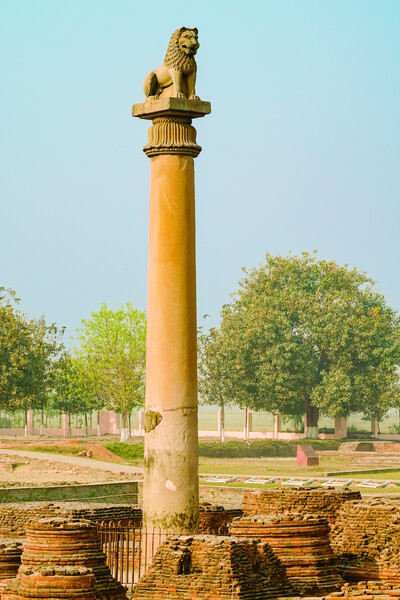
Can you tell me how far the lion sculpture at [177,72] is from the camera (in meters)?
14.3

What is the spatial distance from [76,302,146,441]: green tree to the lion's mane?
38.8 m

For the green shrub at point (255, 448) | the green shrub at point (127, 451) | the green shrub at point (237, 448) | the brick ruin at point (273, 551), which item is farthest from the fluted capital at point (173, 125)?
the green shrub at point (255, 448)

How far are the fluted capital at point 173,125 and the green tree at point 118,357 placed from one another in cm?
3883

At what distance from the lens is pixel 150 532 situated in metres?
13.6

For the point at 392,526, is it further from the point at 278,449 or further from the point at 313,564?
the point at 278,449

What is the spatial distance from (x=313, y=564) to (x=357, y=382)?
1631 inches

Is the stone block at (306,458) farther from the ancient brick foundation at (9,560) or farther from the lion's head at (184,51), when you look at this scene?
the ancient brick foundation at (9,560)

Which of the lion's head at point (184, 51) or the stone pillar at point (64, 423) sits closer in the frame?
the lion's head at point (184, 51)

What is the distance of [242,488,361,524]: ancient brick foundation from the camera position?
16438mm

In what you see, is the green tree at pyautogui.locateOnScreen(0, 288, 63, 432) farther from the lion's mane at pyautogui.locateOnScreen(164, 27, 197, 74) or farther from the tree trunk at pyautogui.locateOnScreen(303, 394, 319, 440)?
the lion's mane at pyautogui.locateOnScreen(164, 27, 197, 74)

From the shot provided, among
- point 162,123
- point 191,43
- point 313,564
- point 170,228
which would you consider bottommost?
point 313,564

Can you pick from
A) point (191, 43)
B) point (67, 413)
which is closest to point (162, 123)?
point (191, 43)

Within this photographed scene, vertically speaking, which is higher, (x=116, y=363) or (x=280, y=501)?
(x=116, y=363)

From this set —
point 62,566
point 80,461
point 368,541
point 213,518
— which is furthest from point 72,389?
point 62,566
